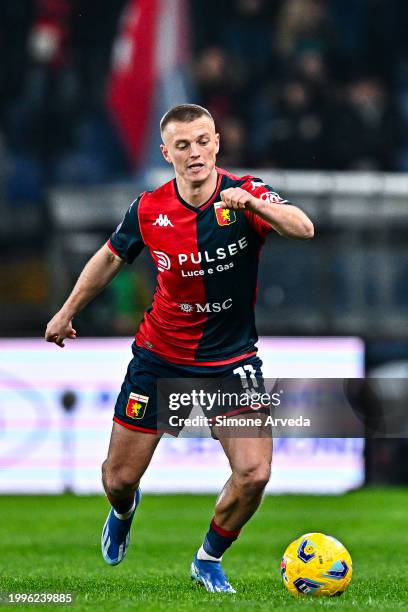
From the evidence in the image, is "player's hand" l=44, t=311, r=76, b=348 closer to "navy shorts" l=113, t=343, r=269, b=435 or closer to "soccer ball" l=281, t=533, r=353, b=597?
"navy shorts" l=113, t=343, r=269, b=435

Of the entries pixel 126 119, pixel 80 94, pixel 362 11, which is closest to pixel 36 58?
pixel 80 94

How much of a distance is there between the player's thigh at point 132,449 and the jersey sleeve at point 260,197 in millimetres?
1153

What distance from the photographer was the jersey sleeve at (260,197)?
566 centimetres

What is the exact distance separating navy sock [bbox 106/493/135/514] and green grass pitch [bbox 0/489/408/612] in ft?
1.19

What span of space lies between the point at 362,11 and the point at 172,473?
8.20 metres

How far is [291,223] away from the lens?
216 inches

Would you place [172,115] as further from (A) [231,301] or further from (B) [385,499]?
(B) [385,499]

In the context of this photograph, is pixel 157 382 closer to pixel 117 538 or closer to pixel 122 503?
pixel 122 503

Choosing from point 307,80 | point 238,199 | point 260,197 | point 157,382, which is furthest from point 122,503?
point 307,80

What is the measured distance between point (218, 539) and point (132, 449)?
1.97 feet

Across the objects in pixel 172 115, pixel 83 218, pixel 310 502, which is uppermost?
pixel 172 115

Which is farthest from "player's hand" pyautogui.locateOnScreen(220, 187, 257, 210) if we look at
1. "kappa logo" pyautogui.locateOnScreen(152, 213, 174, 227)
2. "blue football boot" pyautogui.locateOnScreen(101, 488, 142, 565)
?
"blue football boot" pyautogui.locateOnScreen(101, 488, 142, 565)

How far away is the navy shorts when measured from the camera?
605 centimetres

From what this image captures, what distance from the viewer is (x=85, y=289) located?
6.32 meters
